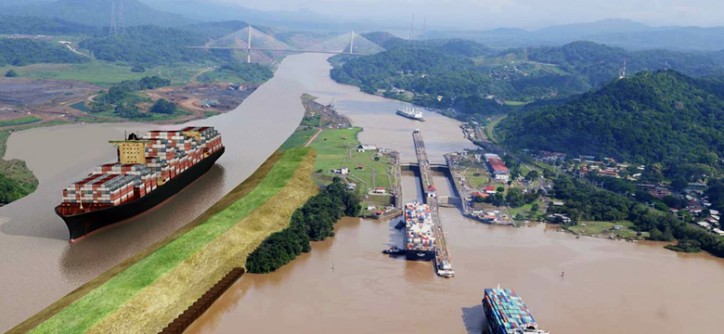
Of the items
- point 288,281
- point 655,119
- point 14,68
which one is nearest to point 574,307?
point 288,281

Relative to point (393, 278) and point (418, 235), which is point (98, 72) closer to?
point (418, 235)

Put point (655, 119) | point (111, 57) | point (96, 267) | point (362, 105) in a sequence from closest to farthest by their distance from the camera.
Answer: point (96, 267)
point (655, 119)
point (362, 105)
point (111, 57)

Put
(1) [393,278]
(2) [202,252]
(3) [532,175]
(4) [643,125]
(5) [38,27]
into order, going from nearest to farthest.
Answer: (2) [202,252]
(1) [393,278]
(3) [532,175]
(4) [643,125]
(5) [38,27]

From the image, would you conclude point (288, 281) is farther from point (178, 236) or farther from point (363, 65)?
point (363, 65)

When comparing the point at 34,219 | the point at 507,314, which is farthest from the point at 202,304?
the point at 34,219

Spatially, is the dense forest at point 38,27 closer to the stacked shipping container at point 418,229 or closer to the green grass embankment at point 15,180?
the green grass embankment at point 15,180

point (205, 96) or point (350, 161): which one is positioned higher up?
point (205, 96)

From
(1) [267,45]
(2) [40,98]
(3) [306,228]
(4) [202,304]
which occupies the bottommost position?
(4) [202,304]

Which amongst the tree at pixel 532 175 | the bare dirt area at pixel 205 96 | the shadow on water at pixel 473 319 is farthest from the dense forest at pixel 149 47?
the shadow on water at pixel 473 319
